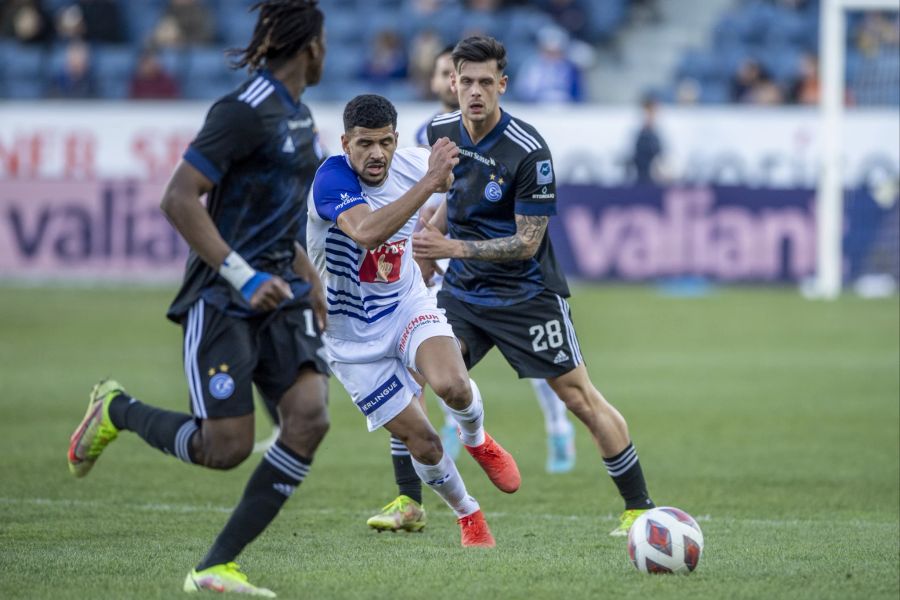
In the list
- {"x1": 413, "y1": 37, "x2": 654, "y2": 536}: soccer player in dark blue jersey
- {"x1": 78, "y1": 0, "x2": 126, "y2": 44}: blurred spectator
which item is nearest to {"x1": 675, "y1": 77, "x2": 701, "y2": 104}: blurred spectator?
{"x1": 78, "y1": 0, "x2": 126, "y2": 44}: blurred spectator

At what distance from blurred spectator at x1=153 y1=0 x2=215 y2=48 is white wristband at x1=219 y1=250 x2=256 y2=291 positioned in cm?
2046

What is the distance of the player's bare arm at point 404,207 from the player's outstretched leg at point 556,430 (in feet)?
11.5

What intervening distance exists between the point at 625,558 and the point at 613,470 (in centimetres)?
91

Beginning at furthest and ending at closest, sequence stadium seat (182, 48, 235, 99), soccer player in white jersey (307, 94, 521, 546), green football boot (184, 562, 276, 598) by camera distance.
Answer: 1. stadium seat (182, 48, 235, 99)
2. soccer player in white jersey (307, 94, 521, 546)
3. green football boot (184, 562, 276, 598)

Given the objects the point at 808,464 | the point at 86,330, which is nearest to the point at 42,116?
the point at 86,330

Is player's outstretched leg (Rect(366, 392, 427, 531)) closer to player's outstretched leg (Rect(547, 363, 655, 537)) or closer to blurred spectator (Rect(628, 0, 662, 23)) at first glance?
player's outstretched leg (Rect(547, 363, 655, 537))

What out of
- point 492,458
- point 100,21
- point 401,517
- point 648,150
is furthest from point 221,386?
point 100,21

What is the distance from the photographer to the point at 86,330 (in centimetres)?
1772

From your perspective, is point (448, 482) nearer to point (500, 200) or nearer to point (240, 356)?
point (240, 356)

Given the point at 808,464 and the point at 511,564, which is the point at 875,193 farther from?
the point at 511,564

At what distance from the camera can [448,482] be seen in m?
6.92

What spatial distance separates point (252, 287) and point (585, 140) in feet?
57.4

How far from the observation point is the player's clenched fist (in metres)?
6.29

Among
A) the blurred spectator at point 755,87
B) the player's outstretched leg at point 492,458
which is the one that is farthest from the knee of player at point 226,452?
the blurred spectator at point 755,87
